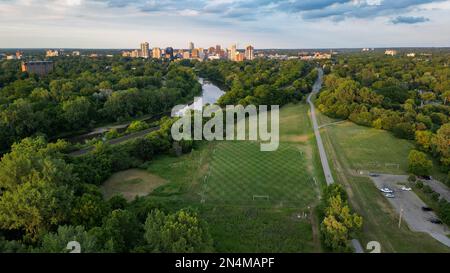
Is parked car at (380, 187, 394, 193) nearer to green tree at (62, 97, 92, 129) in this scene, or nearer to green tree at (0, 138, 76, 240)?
green tree at (0, 138, 76, 240)

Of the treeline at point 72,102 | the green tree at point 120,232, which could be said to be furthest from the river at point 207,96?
the green tree at point 120,232

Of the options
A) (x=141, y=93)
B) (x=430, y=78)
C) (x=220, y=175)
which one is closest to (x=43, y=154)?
(x=220, y=175)

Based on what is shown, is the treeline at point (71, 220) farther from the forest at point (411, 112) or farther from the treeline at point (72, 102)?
the treeline at point (72, 102)

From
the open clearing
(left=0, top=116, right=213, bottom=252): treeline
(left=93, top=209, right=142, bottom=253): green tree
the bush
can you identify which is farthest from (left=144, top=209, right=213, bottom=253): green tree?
the bush

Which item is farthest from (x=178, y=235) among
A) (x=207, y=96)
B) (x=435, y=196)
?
(x=207, y=96)

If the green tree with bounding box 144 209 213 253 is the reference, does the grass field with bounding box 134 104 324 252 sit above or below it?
below

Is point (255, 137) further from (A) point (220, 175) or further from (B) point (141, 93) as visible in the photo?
(B) point (141, 93)

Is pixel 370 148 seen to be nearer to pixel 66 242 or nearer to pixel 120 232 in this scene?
pixel 120 232
